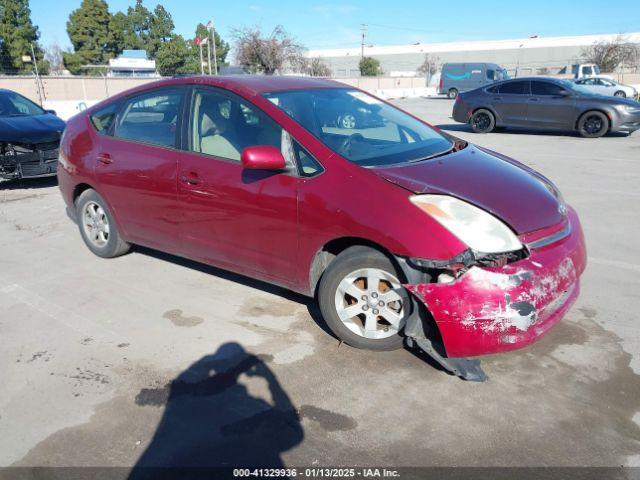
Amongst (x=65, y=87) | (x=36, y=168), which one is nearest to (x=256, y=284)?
(x=36, y=168)

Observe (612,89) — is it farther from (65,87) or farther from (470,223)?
(470,223)

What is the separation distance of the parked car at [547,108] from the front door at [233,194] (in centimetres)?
1265

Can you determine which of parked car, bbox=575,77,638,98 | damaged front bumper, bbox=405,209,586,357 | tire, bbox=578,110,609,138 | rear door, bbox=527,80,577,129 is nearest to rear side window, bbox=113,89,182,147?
damaged front bumper, bbox=405,209,586,357

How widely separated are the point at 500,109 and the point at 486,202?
1308 cm

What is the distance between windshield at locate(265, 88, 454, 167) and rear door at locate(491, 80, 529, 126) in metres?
11.4

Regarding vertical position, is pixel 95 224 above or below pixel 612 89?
below

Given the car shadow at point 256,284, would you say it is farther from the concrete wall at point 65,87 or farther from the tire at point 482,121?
the concrete wall at point 65,87

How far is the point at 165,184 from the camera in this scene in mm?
4188

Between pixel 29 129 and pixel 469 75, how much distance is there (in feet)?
120

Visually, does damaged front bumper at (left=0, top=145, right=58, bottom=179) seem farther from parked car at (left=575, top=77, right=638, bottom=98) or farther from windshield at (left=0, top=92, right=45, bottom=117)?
parked car at (left=575, top=77, right=638, bottom=98)

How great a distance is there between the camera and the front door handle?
3949 mm

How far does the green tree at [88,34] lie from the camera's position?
64312 millimetres

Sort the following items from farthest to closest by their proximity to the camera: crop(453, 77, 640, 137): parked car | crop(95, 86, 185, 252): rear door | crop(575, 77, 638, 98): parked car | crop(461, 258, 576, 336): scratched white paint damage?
crop(575, 77, 638, 98): parked car < crop(453, 77, 640, 137): parked car < crop(95, 86, 185, 252): rear door < crop(461, 258, 576, 336): scratched white paint damage

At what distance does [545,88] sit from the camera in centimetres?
1427
